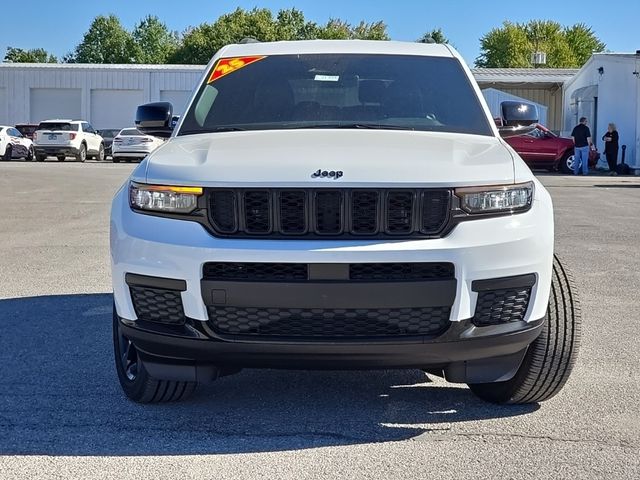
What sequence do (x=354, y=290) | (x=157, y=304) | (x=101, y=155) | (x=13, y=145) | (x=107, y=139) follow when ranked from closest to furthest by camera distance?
(x=354, y=290) → (x=157, y=304) → (x=13, y=145) → (x=101, y=155) → (x=107, y=139)

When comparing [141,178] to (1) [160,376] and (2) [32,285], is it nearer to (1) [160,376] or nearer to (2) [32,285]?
(1) [160,376]

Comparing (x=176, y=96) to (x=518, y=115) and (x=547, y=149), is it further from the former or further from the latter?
(x=518, y=115)

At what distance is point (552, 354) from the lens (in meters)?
4.21

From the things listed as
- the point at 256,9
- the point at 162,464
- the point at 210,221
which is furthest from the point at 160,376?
the point at 256,9

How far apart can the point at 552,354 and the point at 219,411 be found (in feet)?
5.07

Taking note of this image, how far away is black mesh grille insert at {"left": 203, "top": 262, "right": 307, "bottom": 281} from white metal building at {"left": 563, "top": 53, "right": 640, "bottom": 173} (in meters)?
27.3

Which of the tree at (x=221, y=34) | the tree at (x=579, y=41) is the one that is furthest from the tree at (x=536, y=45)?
the tree at (x=221, y=34)

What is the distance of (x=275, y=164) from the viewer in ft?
12.7

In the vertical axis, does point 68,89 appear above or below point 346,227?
above

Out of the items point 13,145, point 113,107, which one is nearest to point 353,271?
point 13,145

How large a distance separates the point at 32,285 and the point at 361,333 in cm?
496

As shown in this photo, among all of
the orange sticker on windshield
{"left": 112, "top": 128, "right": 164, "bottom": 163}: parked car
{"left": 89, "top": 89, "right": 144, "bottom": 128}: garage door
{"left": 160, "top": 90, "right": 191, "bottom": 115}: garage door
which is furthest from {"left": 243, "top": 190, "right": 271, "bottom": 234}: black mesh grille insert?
{"left": 89, "top": 89, "right": 144, "bottom": 128}: garage door

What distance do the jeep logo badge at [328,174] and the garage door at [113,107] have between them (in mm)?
48834

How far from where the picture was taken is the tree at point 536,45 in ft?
311
